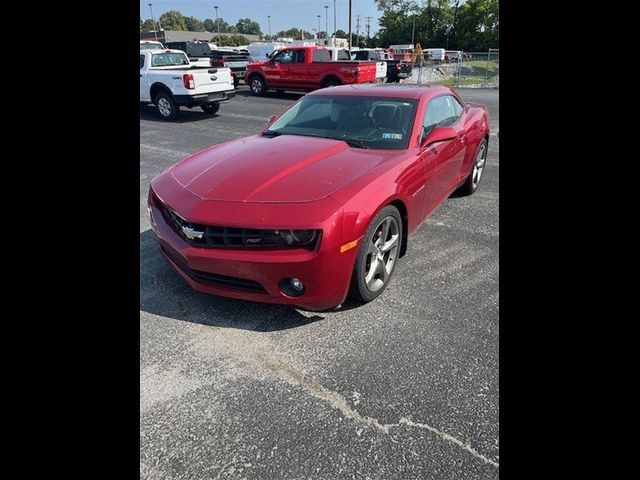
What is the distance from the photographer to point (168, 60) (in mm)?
11961

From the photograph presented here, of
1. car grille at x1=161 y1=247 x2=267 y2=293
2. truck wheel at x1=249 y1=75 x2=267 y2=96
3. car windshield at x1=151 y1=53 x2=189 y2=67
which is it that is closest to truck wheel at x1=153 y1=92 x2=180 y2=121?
car windshield at x1=151 y1=53 x2=189 y2=67

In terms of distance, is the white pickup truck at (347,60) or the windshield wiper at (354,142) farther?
the white pickup truck at (347,60)

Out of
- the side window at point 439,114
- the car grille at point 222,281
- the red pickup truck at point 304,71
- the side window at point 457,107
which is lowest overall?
the car grille at point 222,281

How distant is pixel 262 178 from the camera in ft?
9.20

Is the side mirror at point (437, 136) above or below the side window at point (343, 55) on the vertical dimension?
below

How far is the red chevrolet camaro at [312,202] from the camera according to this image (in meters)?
2.40

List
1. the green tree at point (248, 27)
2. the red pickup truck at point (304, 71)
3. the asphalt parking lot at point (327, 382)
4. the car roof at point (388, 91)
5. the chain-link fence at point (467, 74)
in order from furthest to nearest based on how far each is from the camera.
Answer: the green tree at point (248, 27) < the chain-link fence at point (467, 74) < the red pickup truck at point (304, 71) < the car roof at point (388, 91) < the asphalt parking lot at point (327, 382)

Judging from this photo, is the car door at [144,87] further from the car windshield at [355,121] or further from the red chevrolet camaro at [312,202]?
the red chevrolet camaro at [312,202]

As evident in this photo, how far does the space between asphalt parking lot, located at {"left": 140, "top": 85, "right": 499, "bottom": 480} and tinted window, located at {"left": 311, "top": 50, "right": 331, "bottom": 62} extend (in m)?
13.8

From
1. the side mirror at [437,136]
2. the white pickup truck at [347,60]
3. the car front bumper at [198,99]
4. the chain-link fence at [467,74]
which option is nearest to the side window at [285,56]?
the white pickup truck at [347,60]
